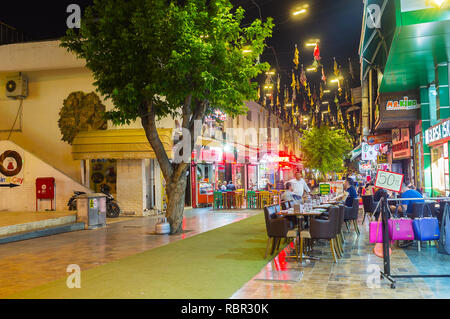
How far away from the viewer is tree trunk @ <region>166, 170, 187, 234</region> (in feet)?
41.8

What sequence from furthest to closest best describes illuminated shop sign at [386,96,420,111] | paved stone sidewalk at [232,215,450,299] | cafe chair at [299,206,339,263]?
illuminated shop sign at [386,96,420,111] < cafe chair at [299,206,339,263] < paved stone sidewalk at [232,215,450,299]

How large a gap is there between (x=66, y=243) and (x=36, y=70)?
1130 centimetres

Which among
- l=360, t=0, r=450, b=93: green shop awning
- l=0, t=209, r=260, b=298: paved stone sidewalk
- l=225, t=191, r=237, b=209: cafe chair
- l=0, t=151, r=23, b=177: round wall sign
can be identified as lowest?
l=0, t=209, r=260, b=298: paved stone sidewalk

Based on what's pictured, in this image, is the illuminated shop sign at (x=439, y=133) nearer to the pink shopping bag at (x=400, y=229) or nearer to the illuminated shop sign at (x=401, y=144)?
the illuminated shop sign at (x=401, y=144)

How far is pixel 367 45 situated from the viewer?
18703 mm

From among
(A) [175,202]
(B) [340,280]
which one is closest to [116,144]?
(A) [175,202]

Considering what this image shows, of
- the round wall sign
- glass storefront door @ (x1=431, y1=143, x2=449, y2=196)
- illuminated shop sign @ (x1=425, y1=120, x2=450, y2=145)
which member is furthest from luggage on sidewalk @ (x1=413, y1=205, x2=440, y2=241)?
the round wall sign

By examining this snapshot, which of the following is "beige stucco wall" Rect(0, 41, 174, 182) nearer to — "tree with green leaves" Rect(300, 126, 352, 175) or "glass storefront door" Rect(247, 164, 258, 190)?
"glass storefront door" Rect(247, 164, 258, 190)

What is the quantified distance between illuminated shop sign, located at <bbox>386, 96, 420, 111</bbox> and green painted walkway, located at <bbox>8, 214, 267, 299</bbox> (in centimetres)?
A: 829

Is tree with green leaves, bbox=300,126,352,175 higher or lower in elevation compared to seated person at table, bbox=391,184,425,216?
higher

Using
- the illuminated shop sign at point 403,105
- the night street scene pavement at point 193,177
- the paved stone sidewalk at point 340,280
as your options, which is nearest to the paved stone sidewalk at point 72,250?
the night street scene pavement at point 193,177

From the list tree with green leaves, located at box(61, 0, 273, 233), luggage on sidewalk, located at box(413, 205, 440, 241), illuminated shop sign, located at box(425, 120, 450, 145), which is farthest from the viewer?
tree with green leaves, located at box(61, 0, 273, 233)

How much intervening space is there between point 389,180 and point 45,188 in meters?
14.9
